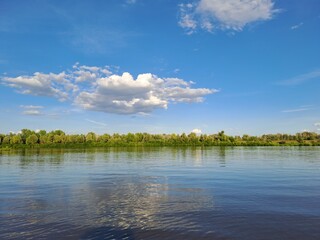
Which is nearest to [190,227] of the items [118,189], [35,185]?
[118,189]

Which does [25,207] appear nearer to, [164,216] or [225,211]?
[164,216]

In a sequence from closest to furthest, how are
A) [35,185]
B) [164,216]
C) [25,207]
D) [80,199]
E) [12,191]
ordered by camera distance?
[164,216] < [25,207] < [80,199] < [12,191] < [35,185]

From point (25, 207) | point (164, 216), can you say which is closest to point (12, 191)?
point (25, 207)

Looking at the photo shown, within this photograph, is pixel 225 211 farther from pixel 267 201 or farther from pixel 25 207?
pixel 25 207

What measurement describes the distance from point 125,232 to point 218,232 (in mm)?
4986

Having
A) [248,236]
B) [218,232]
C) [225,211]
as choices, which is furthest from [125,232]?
[225,211]

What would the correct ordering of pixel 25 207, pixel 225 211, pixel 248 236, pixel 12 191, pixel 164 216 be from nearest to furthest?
pixel 248 236
pixel 164 216
pixel 225 211
pixel 25 207
pixel 12 191

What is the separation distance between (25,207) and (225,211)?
48.2 ft

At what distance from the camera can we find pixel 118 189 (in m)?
29.7

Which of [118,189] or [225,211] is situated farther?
[118,189]

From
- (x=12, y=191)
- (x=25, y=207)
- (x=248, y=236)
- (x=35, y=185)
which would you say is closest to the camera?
(x=248, y=236)

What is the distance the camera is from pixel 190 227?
53.6 feet

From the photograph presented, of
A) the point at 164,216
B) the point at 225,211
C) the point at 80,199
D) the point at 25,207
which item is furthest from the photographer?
the point at 80,199

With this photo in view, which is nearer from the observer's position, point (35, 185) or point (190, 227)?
point (190, 227)
